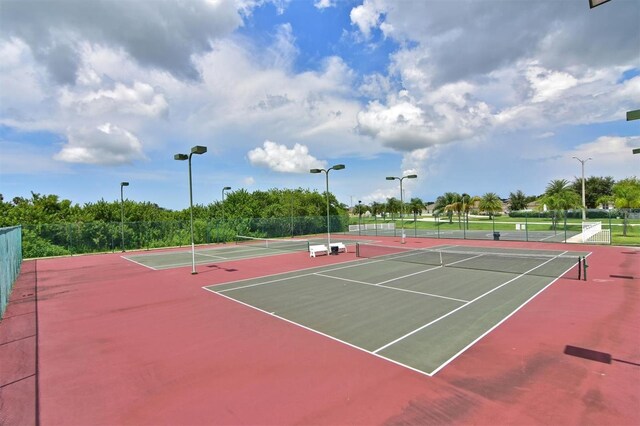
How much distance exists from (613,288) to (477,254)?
1121cm

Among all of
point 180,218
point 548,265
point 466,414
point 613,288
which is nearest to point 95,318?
point 466,414

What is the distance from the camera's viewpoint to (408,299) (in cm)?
1202

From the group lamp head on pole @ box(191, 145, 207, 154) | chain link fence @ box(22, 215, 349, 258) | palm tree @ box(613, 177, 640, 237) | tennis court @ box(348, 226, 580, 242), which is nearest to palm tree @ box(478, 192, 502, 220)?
tennis court @ box(348, 226, 580, 242)

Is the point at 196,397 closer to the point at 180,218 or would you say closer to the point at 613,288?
the point at 613,288

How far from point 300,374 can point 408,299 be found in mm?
6527

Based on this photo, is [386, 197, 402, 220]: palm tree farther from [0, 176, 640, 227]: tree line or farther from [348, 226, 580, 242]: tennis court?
[348, 226, 580, 242]: tennis court

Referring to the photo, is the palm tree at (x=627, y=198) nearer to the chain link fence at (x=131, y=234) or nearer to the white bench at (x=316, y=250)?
the white bench at (x=316, y=250)

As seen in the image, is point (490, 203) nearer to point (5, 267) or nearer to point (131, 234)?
point (131, 234)

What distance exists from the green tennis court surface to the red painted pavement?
57 centimetres

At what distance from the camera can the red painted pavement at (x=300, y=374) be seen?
529 cm

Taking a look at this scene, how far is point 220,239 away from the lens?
132 ft

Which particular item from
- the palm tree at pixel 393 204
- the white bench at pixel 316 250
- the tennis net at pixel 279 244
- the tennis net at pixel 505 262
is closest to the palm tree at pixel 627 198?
the tennis net at pixel 505 262

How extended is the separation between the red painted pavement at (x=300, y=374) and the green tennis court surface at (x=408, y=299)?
57 centimetres

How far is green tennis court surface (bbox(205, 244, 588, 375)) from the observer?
812 cm
